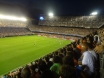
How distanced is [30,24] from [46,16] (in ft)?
35.8

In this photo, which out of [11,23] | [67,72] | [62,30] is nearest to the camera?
[67,72]

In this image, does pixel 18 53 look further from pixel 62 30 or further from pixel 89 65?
pixel 62 30

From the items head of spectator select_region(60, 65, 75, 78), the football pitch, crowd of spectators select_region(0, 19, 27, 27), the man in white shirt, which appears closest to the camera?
head of spectator select_region(60, 65, 75, 78)

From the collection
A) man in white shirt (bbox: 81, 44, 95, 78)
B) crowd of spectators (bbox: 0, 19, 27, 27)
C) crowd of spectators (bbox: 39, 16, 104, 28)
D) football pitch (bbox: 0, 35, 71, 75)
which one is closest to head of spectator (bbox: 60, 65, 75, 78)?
man in white shirt (bbox: 81, 44, 95, 78)

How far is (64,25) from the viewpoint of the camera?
177ft

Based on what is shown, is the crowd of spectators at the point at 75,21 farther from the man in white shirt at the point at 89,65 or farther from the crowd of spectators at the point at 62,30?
the man in white shirt at the point at 89,65

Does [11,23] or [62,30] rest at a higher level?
[11,23]

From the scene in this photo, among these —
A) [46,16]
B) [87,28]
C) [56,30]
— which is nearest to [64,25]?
[56,30]

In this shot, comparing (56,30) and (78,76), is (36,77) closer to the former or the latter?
(78,76)

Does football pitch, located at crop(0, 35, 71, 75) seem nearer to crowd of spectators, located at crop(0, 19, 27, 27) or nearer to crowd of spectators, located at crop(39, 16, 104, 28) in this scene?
crowd of spectators, located at crop(0, 19, 27, 27)

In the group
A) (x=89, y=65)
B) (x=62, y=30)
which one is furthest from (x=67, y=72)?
(x=62, y=30)

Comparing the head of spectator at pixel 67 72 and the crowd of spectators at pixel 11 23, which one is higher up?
the crowd of spectators at pixel 11 23

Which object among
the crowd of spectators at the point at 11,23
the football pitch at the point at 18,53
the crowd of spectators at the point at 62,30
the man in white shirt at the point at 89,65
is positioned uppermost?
the crowd of spectators at the point at 11,23

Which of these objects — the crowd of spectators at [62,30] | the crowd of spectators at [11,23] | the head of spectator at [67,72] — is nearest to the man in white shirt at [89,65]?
the head of spectator at [67,72]
